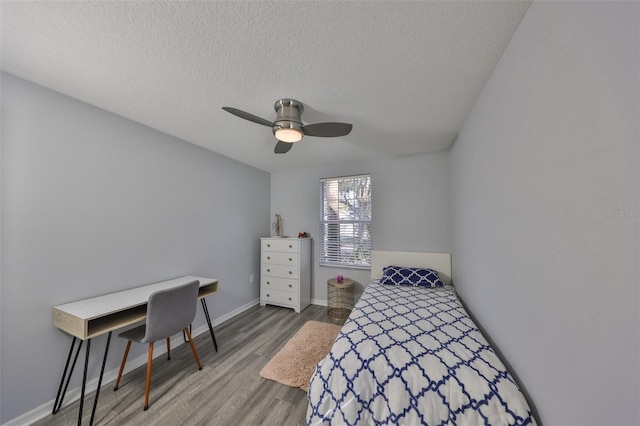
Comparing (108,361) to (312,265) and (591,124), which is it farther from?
(591,124)

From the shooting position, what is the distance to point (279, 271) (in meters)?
3.46

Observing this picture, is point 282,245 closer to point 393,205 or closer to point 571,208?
point 393,205

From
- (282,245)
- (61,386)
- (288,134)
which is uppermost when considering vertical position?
(288,134)

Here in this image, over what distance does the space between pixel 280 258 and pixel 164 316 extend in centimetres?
183

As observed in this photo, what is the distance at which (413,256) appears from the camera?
302 cm

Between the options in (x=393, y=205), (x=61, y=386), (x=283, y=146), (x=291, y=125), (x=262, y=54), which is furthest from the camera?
(x=393, y=205)

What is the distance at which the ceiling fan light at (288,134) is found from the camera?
1711 mm

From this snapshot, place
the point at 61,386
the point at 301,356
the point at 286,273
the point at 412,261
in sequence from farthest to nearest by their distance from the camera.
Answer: the point at 286,273
the point at 412,261
the point at 301,356
the point at 61,386

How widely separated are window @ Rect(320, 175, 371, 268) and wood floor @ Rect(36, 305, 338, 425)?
1.55m

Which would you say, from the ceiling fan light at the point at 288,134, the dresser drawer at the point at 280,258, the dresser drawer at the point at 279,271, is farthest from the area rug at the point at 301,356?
the ceiling fan light at the point at 288,134

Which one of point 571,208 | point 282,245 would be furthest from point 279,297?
point 571,208

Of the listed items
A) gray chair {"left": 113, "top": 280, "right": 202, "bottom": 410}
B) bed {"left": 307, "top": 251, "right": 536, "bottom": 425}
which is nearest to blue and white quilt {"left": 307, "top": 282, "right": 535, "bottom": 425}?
bed {"left": 307, "top": 251, "right": 536, "bottom": 425}

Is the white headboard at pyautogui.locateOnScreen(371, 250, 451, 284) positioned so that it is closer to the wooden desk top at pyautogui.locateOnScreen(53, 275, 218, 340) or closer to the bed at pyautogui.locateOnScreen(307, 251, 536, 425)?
the bed at pyautogui.locateOnScreen(307, 251, 536, 425)

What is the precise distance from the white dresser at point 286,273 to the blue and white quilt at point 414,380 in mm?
1831
